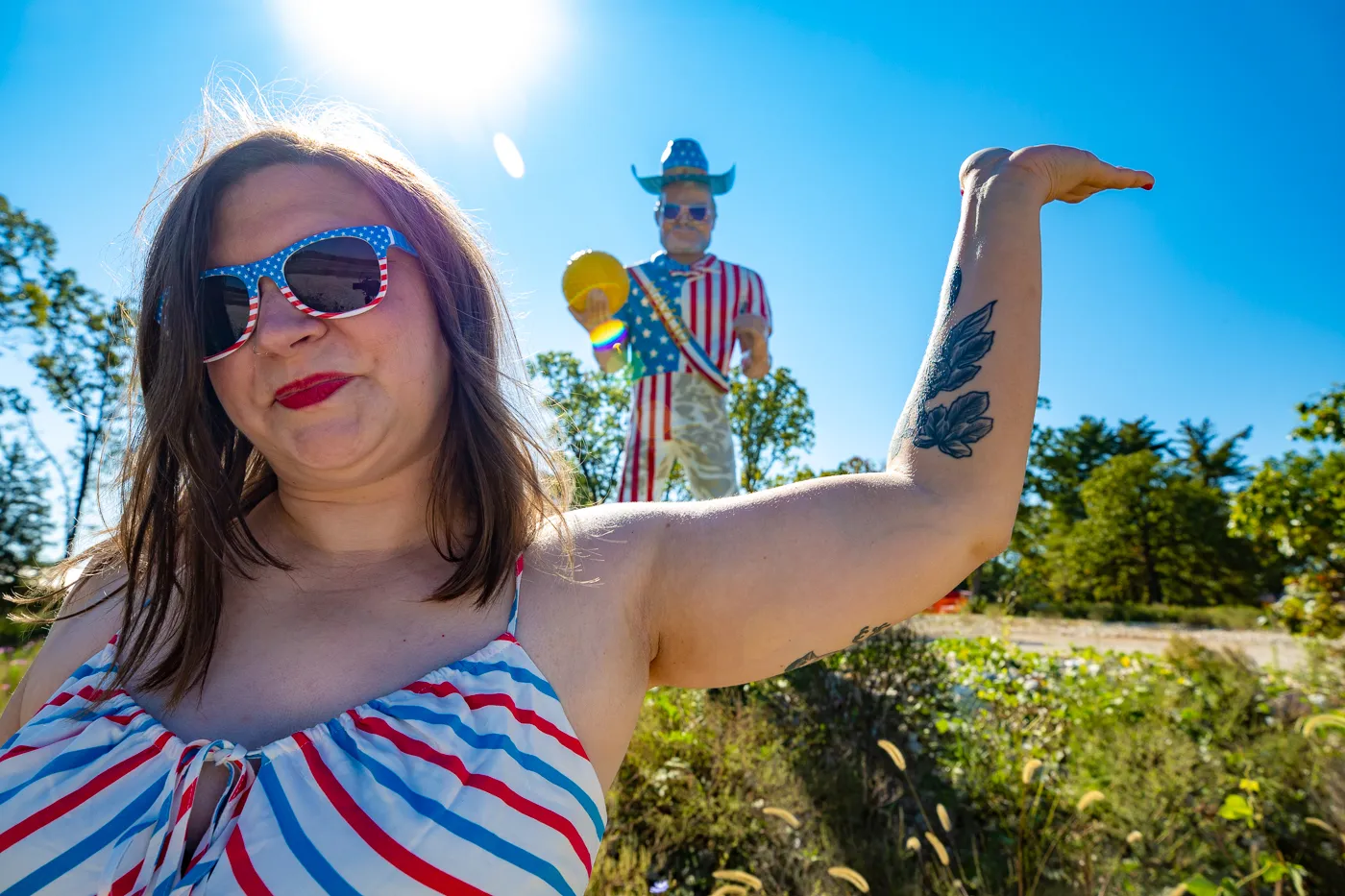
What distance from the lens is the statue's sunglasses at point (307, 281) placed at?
3.83ft

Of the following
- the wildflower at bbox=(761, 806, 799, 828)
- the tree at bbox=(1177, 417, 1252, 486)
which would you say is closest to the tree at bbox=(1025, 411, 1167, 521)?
the tree at bbox=(1177, 417, 1252, 486)

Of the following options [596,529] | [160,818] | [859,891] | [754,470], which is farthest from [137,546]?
[754,470]

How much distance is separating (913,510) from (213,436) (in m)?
1.34

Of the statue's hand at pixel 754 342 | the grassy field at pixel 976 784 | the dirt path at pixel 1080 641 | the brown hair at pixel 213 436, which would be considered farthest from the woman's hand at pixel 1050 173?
the dirt path at pixel 1080 641

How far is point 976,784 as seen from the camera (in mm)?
3027

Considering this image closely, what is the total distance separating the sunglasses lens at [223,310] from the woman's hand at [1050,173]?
1240mm

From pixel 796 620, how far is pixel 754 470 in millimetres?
15768

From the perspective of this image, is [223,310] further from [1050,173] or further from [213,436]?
[1050,173]

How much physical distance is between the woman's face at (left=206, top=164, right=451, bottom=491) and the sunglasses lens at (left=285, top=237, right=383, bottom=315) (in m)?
0.03

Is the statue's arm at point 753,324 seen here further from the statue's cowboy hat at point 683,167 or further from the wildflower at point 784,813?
the wildflower at point 784,813

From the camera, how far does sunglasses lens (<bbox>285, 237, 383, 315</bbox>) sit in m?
1.16

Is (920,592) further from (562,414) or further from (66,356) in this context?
(66,356)

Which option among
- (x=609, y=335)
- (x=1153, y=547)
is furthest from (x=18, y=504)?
(x=1153, y=547)

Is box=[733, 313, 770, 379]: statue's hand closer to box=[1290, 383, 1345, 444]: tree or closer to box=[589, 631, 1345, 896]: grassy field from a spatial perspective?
box=[589, 631, 1345, 896]: grassy field
